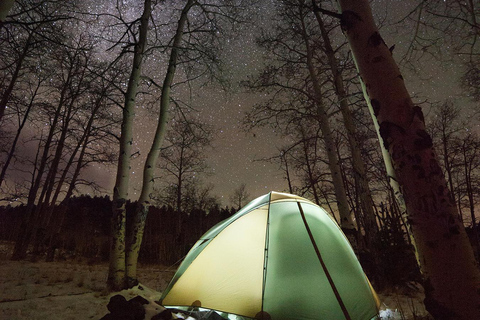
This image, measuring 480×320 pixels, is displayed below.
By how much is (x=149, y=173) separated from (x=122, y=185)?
65 cm

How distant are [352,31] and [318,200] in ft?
40.6

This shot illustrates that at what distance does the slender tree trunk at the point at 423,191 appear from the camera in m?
1.46

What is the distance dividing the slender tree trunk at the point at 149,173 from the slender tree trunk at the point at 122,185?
27 centimetres

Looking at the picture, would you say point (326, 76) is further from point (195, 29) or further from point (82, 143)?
point (82, 143)

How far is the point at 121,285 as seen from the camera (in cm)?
473

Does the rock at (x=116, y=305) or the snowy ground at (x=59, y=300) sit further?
the snowy ground at (x=59, y=300)

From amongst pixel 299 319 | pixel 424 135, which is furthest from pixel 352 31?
pixel 299 319

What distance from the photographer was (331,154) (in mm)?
7328

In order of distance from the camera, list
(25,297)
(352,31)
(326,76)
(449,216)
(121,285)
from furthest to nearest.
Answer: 1. (326,76)
2. (121,285)
3. (25,297)
4. (352,31)
5. (449,216)

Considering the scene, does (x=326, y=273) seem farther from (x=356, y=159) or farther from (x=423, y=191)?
(x=356, y=159)

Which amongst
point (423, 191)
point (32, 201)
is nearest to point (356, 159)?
point (423, 191)

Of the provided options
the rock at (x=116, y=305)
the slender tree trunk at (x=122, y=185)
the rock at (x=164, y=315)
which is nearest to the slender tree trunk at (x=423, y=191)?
the rock at (x=164, y=315)

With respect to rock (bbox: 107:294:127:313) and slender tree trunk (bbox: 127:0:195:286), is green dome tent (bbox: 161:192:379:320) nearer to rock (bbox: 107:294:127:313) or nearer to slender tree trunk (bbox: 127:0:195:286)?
rock (bbox: 107:294:127:313)

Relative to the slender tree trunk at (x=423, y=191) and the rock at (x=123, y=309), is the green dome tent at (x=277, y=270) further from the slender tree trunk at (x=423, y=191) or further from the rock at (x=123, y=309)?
the slender tree trunk at (x=423, y=191)
